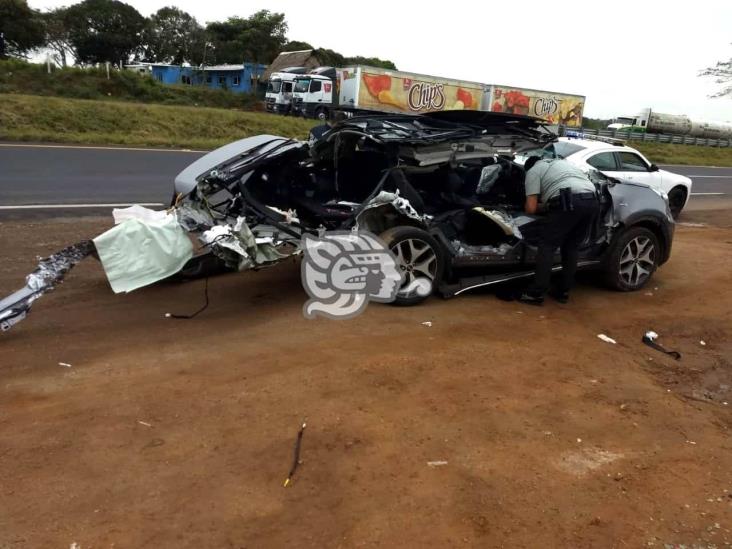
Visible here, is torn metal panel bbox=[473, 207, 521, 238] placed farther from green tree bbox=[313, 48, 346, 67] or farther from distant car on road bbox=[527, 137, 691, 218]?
green tree bbox=[313, 48, 346, 67]

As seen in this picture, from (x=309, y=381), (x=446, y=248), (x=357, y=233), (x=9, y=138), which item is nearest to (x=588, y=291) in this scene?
(x=446, y=248)

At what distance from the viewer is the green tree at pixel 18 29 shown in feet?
143

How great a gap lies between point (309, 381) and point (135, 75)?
35559 millimetres

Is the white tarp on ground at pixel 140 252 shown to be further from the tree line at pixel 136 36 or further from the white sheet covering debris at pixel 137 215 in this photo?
the tree line at pixel 136 36

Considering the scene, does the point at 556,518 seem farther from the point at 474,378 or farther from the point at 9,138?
the point at 9,138

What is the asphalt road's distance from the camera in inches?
396

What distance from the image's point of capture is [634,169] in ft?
36.4

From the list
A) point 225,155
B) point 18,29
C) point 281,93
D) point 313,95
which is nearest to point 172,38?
point 18,29

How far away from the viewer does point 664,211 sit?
6.71 m

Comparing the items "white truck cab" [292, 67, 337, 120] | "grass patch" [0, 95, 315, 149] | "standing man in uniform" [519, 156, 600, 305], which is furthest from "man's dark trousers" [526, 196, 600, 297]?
"white truck cab" [292, 67, 337, 120]

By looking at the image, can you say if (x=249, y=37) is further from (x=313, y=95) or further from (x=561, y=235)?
(x=561, y=235)

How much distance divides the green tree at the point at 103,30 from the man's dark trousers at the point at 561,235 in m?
56.6

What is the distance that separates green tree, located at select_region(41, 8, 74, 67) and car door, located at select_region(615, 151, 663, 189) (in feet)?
169

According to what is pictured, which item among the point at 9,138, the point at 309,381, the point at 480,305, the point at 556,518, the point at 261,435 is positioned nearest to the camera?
the point at 556,518
